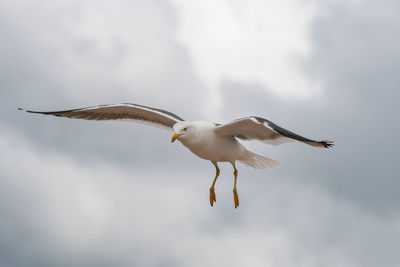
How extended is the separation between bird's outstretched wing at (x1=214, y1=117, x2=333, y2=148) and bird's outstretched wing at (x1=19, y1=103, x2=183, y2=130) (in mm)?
2498

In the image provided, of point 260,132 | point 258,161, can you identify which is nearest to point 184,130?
point 260,132

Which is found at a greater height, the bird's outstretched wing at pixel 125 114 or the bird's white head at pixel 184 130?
the bird's outstretched wing at pixel 125 114

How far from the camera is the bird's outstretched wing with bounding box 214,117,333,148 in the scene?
56.2 feet

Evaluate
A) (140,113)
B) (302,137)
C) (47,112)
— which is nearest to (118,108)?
(140,113)

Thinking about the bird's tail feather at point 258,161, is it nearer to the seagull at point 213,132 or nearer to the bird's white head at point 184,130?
the seagull at point 213,132

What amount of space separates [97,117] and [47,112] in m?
1.63

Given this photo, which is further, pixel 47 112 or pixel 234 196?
pixel 47 112

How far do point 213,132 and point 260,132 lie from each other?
138 cm

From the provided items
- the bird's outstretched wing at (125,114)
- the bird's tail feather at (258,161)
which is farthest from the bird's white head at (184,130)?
the bird's tail feather at (258,161)

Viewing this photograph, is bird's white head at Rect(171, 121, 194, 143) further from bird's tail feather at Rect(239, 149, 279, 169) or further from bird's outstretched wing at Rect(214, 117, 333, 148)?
bird's tail feather at Rect(239, 149, 279, 169)

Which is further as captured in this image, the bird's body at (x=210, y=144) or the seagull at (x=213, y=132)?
the bird's body at (x=210, y=144)

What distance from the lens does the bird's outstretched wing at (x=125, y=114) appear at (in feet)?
69.2

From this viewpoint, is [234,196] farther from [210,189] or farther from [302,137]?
[302,137]

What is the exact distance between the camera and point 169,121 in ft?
70.7
